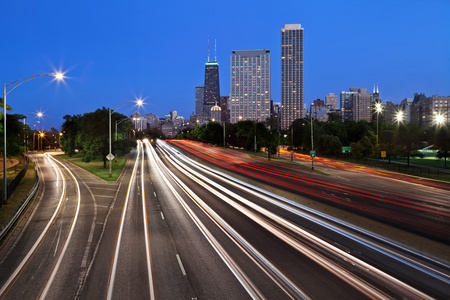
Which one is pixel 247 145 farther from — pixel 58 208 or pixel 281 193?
pixel 58 208

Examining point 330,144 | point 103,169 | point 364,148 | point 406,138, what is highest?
point 406,138

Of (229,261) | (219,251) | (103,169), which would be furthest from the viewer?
(103,169)

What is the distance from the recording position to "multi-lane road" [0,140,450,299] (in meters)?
9.69

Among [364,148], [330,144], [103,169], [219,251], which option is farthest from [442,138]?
[103,169]

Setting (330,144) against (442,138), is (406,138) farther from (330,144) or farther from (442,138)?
(330,144)

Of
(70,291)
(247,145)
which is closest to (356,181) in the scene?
(70,291)

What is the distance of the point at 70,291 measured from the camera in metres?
9.62

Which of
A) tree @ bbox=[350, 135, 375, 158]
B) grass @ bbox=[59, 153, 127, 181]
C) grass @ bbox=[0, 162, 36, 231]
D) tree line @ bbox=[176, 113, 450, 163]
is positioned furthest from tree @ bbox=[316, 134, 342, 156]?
grass @ bbox=[0, 162, 36, 231]

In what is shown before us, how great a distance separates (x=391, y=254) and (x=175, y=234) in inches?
387

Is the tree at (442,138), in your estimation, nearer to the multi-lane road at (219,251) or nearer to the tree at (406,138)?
the tree at (406,138)

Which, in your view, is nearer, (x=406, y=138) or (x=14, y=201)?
(x=14, y=201)

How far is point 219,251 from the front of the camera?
12.9 metres

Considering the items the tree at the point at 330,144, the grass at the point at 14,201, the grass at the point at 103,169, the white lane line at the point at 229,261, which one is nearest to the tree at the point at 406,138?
the tree at the point at 330,144

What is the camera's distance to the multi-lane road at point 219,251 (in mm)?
9688
